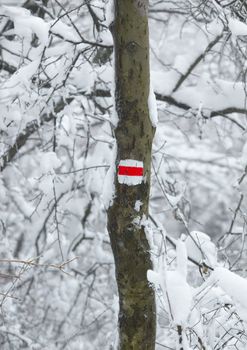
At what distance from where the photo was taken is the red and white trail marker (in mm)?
2684

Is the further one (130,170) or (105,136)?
(105,136)

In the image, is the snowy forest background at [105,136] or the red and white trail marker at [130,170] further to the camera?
the red and white trail marker at [130,170]

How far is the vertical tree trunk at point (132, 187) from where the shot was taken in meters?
2.59

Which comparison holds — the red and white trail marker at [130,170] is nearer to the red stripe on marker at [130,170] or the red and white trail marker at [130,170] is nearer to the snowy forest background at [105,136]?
the red stripe on marker at [130,170]

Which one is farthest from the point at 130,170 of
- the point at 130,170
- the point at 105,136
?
the point at 105,136

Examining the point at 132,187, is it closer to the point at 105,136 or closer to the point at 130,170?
the point at 130,170

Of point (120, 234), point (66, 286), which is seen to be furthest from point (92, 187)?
point (66, 286)

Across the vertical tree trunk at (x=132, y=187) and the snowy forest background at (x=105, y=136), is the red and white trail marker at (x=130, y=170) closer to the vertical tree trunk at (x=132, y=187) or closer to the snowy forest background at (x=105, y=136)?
the vertical tree trunk at (x=132, y=187)

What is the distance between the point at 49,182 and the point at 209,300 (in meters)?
1.84

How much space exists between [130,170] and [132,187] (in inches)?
3.8

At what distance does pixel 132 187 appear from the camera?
2740mm

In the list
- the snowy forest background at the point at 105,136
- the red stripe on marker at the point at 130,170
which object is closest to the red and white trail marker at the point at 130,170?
the red stripe on marker at the point at 130,170

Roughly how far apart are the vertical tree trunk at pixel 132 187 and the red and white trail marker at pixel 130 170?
0.08ft

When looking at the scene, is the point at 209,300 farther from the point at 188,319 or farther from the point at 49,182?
the point at 49,182
